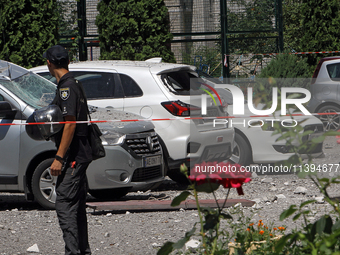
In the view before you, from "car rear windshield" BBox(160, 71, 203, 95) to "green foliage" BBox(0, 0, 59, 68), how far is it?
19.2ft

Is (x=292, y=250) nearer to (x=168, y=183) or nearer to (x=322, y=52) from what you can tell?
(x=168, y=183)

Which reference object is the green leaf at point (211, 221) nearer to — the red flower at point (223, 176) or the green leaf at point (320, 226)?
the red flower at point (223, 176)

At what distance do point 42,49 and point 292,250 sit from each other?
11047 millimetres

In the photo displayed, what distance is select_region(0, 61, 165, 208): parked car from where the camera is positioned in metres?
6.36

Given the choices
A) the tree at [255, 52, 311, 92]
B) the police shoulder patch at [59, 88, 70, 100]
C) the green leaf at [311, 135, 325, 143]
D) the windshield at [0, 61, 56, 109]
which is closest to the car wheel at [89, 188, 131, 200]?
the windshield at [0, 61, 56, 109]

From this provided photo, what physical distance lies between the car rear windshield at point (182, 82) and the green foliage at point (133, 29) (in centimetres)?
609

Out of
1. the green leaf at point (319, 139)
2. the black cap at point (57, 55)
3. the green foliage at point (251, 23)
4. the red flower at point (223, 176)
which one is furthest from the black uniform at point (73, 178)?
the green foliage at point (251, 23)

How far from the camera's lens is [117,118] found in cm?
A: 673

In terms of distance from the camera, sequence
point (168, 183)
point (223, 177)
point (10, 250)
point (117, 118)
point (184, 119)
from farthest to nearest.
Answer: point (168, 183) → point (184, 119) → point (117, 118) → point (10, 250) → point (223, 177)

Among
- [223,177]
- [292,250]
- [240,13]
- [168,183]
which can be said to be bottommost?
[168,183]

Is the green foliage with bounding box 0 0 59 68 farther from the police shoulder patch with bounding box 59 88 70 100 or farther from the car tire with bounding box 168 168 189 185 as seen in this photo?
the police shoulder patch with bounding box 59 88 70 100

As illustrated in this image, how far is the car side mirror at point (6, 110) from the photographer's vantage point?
20.5 ft

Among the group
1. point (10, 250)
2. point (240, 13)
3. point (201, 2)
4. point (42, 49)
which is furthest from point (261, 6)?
point (10, 250)

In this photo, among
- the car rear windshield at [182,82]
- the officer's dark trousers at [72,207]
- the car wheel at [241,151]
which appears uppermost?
the car rear windshield at [182,82]
